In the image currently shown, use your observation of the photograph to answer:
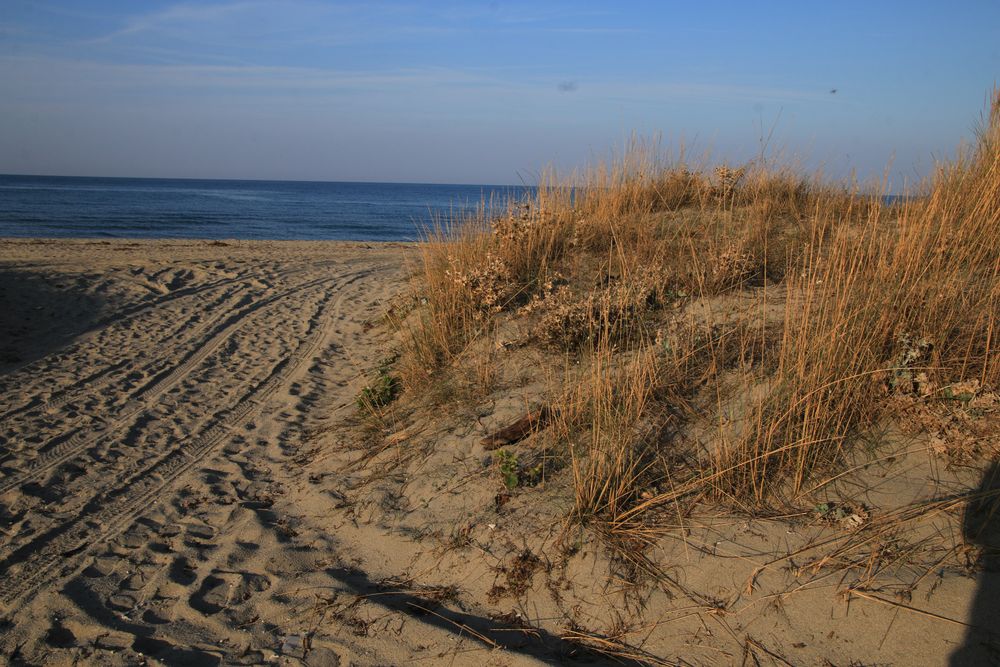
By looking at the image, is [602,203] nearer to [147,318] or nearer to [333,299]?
[333,299]

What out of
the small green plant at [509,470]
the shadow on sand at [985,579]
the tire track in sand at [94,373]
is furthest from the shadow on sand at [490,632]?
the tire track in sand at [94,373]

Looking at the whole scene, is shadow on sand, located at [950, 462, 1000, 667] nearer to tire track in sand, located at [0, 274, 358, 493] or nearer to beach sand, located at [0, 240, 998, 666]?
beach sand, located at [0, 240, 998, 666]

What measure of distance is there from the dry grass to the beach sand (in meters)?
0.34

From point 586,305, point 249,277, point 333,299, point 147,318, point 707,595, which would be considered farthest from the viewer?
point 249,277

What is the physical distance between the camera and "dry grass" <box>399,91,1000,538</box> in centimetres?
321

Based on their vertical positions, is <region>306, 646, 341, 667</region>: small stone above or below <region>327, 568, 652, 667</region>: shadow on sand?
below

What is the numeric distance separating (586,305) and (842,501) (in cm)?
230

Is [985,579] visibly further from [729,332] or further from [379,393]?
[379,393]

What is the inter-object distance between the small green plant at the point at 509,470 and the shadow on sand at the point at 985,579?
2.04m

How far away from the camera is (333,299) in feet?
32.3

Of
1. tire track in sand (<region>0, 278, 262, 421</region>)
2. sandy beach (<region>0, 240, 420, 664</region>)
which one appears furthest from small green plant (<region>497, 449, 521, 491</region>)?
tire track in sand (<region>0, 278, 262, 421</region>)

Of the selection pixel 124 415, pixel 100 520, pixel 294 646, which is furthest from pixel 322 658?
pixel 124 415

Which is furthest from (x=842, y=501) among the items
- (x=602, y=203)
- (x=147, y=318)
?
(x=147, y=318)

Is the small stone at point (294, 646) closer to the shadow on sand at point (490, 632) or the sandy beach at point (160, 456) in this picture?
the sandy beach at point (160, 456)
